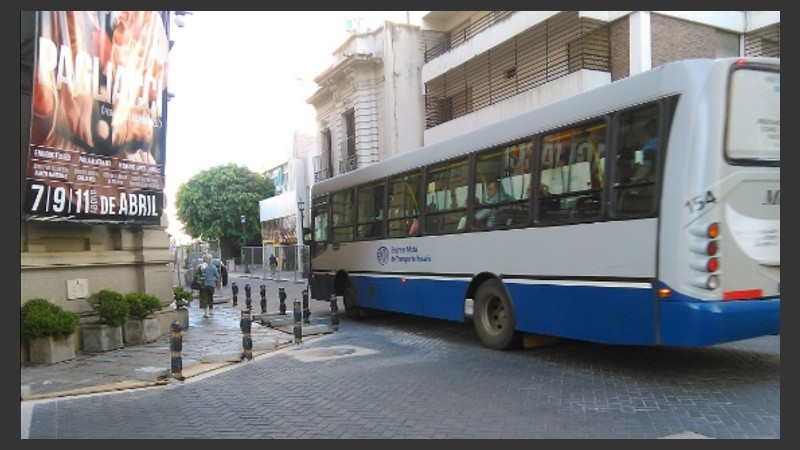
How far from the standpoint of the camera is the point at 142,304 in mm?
9359

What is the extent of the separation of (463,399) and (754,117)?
4330 mm

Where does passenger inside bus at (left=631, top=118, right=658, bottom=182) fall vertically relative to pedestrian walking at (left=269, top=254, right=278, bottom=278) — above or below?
above

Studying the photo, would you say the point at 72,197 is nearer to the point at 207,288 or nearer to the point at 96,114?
the point at 96,114

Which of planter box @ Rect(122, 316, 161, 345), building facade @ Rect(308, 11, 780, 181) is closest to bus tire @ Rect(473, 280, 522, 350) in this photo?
planter box @ Rect(122, 316, 161, 345)

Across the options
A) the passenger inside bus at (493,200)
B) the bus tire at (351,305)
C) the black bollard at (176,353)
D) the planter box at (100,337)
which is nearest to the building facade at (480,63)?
the bus tire at (351,305)

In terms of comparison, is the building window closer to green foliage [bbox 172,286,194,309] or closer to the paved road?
green foliage [bbox 172,286,194,309]

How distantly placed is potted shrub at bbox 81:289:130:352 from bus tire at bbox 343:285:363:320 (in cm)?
625

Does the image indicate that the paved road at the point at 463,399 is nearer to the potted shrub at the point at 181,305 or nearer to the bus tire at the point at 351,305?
the potted shrub at the point at 181,305

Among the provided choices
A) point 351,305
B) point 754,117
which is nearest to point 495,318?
point 754,117

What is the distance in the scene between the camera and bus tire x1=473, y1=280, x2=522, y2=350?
29.6 feet

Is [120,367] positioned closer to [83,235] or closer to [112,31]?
[83,235]

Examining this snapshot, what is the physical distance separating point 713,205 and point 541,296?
2677mm

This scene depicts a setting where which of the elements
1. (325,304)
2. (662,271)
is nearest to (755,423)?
(662,271)

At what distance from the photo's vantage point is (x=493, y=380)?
24.6ft
